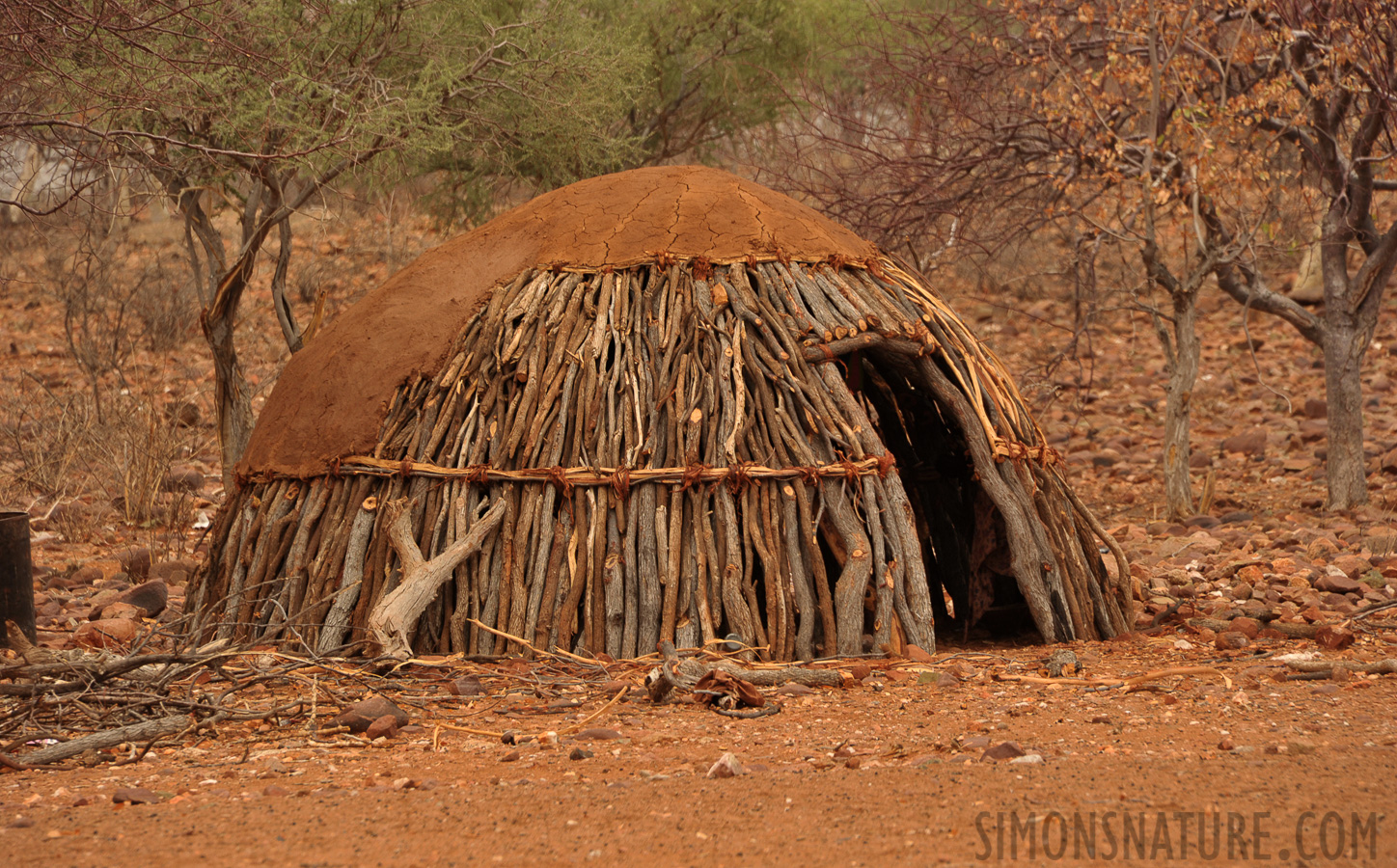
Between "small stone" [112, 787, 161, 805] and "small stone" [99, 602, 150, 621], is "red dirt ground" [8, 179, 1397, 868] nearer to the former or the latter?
"small stone" [112, 787, 161, 805]

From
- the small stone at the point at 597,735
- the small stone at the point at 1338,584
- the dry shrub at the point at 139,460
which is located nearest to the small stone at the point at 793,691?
the small stone at the point at 597,735

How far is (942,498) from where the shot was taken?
721 cm

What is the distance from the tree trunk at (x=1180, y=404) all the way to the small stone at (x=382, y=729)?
753cm

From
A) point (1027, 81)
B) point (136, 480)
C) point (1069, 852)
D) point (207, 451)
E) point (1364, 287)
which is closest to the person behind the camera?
point (1069, 852)

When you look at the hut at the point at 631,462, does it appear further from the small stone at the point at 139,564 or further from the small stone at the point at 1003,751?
the small stone at the point at 139,564

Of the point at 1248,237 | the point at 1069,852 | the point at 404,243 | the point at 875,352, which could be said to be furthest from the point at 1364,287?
the point at 404,243

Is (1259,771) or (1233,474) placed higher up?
(1233,474)

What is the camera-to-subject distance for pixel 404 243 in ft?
62.7

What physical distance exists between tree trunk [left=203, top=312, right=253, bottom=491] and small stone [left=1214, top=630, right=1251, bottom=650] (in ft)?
20.2

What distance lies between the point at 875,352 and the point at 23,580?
4122 millimetres

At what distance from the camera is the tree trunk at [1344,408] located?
33.0 feet

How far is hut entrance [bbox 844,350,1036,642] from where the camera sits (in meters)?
6.71

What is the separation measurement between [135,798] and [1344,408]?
9442 millimetres

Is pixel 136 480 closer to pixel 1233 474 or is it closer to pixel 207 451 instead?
pixel 207 451
